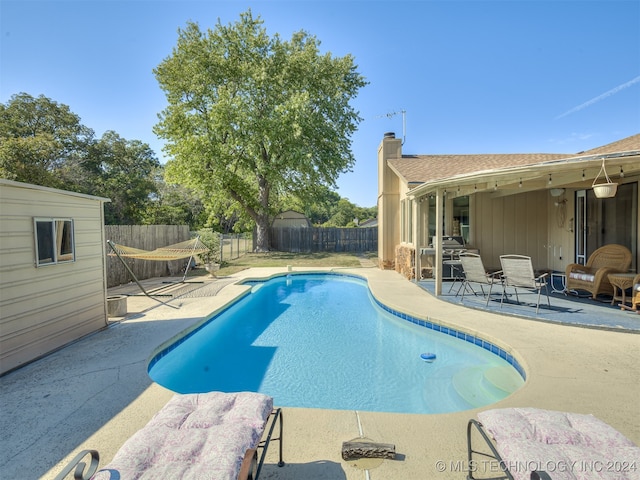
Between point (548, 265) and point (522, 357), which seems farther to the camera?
point (548, 265)

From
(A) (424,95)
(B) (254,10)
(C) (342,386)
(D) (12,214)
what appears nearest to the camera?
(D) (12,214)

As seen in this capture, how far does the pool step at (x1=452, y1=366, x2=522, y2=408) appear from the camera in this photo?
11.8 feet

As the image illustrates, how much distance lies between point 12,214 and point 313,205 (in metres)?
18.2

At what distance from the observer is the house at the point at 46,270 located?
3.71m

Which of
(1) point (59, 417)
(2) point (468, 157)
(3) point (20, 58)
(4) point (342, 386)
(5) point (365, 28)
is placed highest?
(5) point (365, 28)

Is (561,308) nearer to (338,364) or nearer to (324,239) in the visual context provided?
(338,364)

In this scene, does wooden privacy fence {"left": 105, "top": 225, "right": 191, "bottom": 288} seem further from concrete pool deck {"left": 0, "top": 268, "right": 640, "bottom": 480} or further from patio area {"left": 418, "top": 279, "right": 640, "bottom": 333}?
patio area {"left": 418, "top": 279, "right": 640, "bottom": 333}

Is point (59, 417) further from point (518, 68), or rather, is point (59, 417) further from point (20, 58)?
point (518, 68)

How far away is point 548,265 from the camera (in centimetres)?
920

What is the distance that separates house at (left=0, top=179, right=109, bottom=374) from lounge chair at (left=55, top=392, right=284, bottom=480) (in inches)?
119

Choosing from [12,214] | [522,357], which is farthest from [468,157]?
[12,214]

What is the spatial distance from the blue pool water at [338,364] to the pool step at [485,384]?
0.04 ft

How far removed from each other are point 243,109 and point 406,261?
1228cm

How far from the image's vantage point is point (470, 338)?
4801mm
